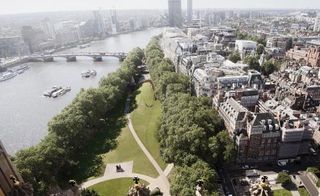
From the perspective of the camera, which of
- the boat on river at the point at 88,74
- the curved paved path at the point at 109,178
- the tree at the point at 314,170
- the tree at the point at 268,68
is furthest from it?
the boat on river at the point at 88,74

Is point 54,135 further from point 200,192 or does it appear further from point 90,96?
point 200,192

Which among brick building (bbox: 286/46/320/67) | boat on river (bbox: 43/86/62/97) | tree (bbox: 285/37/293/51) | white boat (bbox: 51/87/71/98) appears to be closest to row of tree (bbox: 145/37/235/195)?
white boat (bbox: 51/87/71/98)

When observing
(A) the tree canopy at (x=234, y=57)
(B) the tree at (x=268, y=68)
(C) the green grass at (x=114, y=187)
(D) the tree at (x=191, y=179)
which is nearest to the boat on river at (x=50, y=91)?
(C) the green grass at (x=114, y=187)

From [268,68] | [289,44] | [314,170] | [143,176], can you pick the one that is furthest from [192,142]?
[289,44]

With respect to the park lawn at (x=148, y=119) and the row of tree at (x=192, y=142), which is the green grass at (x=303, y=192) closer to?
the row of tree at (x=192, y=142)

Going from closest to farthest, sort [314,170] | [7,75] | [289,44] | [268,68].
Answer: [314,170]
[268,68]
[7,75]
[289,44]

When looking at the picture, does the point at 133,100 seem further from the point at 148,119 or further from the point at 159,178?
the point at 159,178
